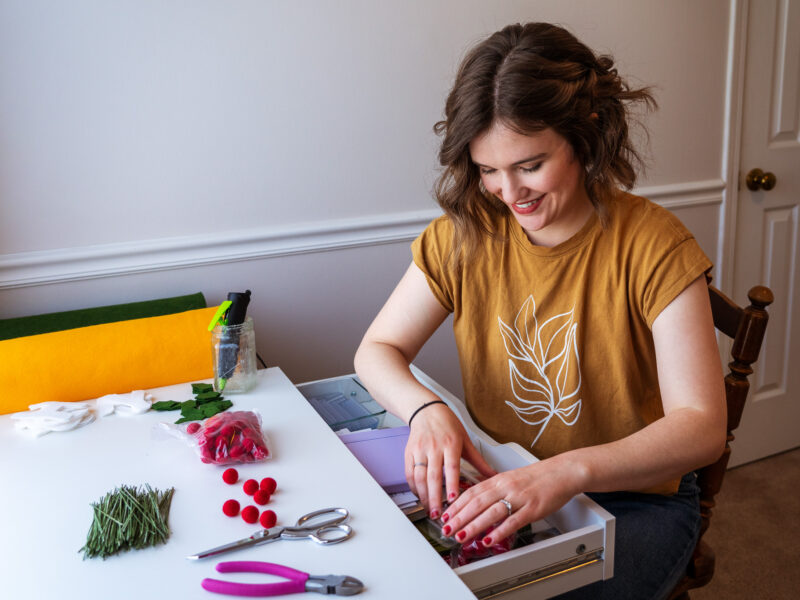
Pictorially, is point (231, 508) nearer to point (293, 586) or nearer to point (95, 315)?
point (293, 586)

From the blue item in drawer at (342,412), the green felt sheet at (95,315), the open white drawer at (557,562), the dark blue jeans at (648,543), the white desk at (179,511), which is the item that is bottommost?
the dark blue jeans at (648,543)

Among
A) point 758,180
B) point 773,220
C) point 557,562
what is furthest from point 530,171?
point 773,220

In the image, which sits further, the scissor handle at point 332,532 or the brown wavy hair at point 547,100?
the brown wavy hair at point 547,100

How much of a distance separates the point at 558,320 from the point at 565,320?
0.04 ft

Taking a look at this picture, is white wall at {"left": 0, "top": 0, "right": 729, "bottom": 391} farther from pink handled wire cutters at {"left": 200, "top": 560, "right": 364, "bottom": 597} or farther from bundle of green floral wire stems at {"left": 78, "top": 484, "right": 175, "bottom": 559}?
pink handled wire cutters at {"left": 200, "top": 560, "right": 364, "bottom": 597}

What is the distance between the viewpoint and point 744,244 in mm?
2336

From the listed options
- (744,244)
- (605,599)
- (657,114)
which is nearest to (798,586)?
(744,244)

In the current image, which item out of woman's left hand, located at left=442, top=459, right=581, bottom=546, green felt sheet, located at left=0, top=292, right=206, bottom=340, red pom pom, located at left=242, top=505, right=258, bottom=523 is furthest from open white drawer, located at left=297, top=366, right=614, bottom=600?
green felt sheet, located at left=0, top=292, right=206, bottom=340

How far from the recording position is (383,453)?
1.02m

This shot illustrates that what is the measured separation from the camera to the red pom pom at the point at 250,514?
2.66ft

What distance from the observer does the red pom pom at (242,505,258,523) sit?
81 cm

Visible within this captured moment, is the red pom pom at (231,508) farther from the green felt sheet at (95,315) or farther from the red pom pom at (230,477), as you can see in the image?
the green felt sheet at (95,315)

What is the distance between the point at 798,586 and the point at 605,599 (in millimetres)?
1197

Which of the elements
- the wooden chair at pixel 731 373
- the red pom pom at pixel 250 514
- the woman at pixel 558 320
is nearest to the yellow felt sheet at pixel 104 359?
the woman at pixel 558 320
